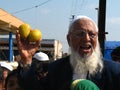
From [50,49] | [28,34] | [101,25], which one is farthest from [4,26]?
[28,34]

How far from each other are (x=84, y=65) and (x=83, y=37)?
0.26 m

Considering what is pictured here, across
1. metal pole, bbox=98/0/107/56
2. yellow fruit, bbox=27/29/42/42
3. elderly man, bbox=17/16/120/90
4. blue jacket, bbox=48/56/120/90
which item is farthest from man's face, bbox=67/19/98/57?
metal pole, bbox=98/0/107/56

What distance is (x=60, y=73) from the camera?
12.8ft

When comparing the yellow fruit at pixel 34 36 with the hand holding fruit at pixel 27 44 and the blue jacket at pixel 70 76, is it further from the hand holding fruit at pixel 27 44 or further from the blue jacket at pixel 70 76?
the blue jacket at pixel 70 76

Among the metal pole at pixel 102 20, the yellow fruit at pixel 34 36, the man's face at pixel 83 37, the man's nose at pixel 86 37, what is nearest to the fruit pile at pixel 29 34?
the yellow fruit at pixel 34 36

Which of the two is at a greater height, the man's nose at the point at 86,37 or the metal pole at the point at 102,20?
the metal pole at the point at 102,20

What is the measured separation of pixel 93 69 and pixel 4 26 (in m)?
29.2

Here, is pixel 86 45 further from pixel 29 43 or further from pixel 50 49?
pixel 50 49

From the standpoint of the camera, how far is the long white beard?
3.81 meters

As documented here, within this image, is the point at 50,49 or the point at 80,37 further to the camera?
the point at 50,49

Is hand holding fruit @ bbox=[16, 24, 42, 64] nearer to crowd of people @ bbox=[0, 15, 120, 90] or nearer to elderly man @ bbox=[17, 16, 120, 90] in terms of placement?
crowd of people @ bbox=[0, 15, 120, 90]

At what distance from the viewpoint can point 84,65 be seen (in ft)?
12.7

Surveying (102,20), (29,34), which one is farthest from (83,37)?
(102,20)

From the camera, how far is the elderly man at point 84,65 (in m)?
3.76
